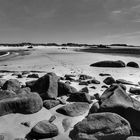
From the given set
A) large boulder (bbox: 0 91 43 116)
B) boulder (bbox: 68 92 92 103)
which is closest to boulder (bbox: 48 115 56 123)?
large boulder (bbox: 0 91 43 116)

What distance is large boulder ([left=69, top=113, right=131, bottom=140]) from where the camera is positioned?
333 cm

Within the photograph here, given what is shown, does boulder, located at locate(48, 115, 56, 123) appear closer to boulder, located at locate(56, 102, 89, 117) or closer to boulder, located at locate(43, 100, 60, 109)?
boulder, located at locate(56, 102, 89, 117)

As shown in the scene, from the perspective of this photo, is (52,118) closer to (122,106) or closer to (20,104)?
(20,104)

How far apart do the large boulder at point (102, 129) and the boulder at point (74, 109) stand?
91 centimetres

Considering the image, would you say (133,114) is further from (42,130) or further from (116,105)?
(42,130)

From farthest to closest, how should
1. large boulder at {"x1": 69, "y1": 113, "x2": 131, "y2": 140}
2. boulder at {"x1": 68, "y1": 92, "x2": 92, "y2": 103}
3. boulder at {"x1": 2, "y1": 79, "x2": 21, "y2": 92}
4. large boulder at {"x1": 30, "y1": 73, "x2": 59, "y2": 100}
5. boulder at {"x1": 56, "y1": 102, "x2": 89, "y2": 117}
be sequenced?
boulder at {"x1": 2, "y1": 79, "x2": 21, "y2": 92} < large boulder at {"x1": 30, "y1": 73, "x2": 59, "y2": 100} < boulder at {"x1": 68, "y1": 92, "x2": 92, "y2": 103} < boulder at {"x1": 56, "y1": 102, "x2": 89, "y2": 117} < large boulder at {"x1": 69, "y1": 113, "x2": 131, "y2": 140}

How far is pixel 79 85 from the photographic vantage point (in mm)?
7512

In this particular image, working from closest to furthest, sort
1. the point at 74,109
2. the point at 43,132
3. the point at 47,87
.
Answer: the point at 43,132 < the point at 74,109 < the point at 47,87

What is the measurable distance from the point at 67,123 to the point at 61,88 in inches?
80.7

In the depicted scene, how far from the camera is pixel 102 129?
11.2 feet

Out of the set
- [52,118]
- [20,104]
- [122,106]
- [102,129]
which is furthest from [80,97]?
[102,129]

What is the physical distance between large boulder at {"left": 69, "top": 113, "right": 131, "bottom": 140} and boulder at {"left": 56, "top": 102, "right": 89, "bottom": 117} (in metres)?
0.91

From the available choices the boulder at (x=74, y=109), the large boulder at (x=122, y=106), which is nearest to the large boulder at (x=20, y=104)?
the boulder at (x=74, y=109)

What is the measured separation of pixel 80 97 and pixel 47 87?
97cm
